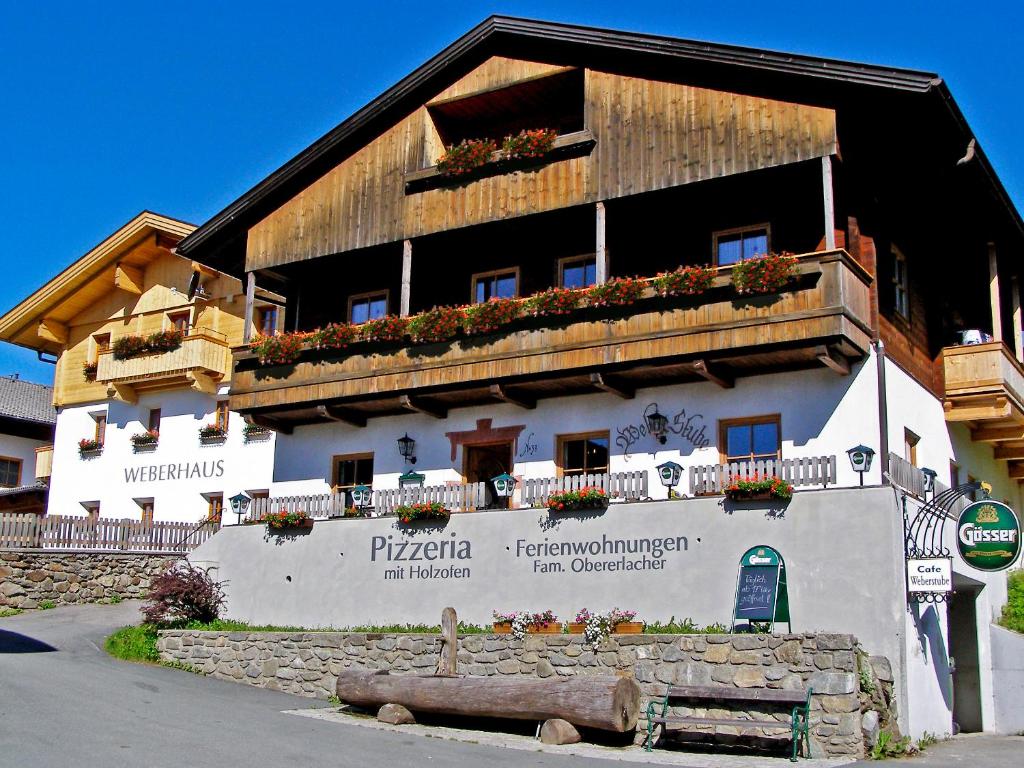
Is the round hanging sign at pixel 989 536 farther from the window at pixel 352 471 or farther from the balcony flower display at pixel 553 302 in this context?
the window at pixel 352 471

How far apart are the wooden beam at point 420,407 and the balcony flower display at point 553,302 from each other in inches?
119

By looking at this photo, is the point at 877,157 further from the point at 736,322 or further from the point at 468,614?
the point at 468,614

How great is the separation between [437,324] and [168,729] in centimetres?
968

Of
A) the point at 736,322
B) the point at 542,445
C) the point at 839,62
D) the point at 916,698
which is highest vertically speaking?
the point at 839,62

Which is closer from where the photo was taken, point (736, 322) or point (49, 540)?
point (736, 322)

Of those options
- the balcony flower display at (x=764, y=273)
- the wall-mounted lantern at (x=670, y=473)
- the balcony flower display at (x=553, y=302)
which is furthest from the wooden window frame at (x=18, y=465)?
the balcony flower display at (x=764, y=273)

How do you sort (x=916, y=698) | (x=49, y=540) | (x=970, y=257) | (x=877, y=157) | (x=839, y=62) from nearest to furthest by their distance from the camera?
(x=916, y=698) < (x=839, y=62) < (x=877, y=157) < (x=970, y=257) < (x=49, y=540)

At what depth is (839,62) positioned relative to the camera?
63.1ft

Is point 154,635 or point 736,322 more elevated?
point 736,322

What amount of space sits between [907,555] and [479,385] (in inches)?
325

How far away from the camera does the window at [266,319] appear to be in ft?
110

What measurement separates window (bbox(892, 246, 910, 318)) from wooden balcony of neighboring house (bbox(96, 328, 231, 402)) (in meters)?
18.1

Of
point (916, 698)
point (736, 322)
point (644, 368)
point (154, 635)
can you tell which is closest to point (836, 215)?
point (736, 322)

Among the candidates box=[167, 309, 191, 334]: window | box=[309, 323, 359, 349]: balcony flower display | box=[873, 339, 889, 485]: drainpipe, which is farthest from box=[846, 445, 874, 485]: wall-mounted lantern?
box=[167, 309, 191, 334]: window
